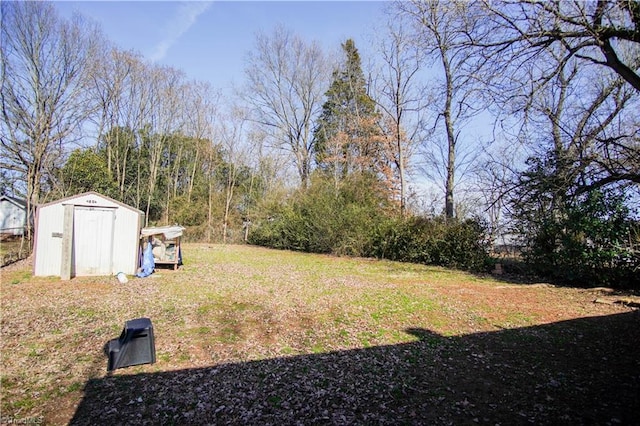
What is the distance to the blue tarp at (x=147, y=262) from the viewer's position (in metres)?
8.74

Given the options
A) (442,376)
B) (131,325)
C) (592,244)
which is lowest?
(442,376)

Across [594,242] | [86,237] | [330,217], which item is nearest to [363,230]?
[330,217]

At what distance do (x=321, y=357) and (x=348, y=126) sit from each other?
19619 mm

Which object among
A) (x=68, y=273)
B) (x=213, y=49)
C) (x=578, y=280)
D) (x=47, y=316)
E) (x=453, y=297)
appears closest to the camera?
(x=47, y=316)

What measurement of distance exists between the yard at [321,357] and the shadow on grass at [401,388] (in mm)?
17

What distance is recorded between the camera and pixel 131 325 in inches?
153

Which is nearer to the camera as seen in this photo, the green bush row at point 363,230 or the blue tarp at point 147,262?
the blue tarp at point 147,262

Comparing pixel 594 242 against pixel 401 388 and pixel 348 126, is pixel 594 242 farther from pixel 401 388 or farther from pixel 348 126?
pixel 348 126

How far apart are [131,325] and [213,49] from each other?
31.8 feet

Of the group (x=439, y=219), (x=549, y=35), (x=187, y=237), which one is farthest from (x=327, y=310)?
(x=187, y=237)

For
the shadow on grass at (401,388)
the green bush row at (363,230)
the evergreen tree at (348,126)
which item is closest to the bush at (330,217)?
the green bush row at (363,230)

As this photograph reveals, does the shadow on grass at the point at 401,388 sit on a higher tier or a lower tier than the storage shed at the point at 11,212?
lower

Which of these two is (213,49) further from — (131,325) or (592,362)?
(592,362)

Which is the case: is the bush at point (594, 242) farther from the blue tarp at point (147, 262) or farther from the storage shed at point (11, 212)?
the storage shed at point (11, 212)
